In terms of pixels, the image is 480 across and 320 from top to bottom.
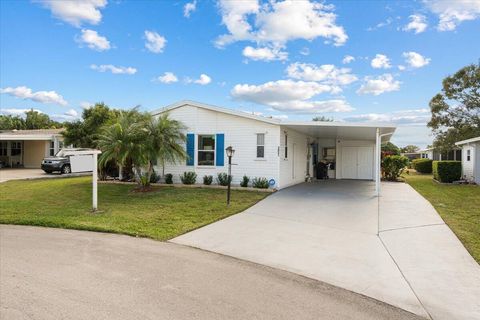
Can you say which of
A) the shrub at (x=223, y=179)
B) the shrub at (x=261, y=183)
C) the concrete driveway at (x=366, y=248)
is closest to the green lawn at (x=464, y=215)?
the concrete driveway at (x=366, y=248)

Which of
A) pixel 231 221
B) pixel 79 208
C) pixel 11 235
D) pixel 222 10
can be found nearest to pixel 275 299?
pixel 231 221

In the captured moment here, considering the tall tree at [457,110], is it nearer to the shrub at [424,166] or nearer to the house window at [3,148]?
the shrub at [424,166]

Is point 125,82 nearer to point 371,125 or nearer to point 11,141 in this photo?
point 371,125

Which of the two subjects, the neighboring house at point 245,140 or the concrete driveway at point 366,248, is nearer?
the concrete driveway at point 366,248

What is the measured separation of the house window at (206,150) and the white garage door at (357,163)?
9.57m

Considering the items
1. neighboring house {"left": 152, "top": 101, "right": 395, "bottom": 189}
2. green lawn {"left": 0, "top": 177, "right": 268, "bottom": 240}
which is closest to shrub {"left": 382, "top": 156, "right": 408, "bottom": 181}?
neighboring house {"left": 152, "top": 101, "right": 395, "bottom": 189}

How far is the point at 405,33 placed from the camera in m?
13.6

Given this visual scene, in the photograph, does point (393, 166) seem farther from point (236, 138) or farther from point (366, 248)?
point (366, 248)

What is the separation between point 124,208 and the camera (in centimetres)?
934

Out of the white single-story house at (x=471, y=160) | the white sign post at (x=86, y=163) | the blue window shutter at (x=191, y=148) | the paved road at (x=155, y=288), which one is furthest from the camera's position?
the white single-story house at (x=471, y=160)

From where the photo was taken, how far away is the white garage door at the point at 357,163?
20.1 m

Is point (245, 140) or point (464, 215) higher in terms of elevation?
point (245, 140)

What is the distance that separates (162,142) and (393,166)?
13.2 meters

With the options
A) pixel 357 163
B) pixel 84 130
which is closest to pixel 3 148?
pixel 84 130
